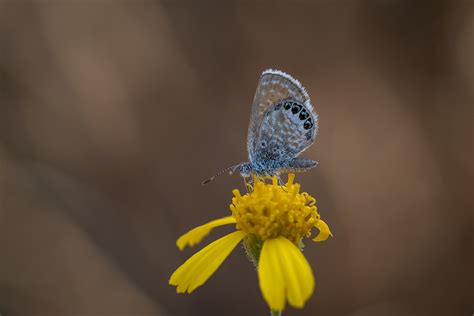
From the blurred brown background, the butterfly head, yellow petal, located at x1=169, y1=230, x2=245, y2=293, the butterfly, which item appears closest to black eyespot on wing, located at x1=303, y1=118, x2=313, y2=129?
the butterfly

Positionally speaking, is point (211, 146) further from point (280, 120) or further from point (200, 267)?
point (200, 267)

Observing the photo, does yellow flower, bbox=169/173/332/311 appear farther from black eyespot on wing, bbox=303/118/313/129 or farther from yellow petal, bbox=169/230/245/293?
black eyespot on wing, bbox=303/118/313/129

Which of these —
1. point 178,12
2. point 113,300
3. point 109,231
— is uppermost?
point 178,12

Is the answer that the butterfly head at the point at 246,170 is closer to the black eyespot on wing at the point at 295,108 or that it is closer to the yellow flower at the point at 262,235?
the yellow flower at the point at 262,235

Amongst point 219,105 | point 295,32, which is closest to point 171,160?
point 219,105

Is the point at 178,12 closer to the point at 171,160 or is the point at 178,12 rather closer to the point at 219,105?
the point at 219,105

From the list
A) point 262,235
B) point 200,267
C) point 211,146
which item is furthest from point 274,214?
point 211,146
